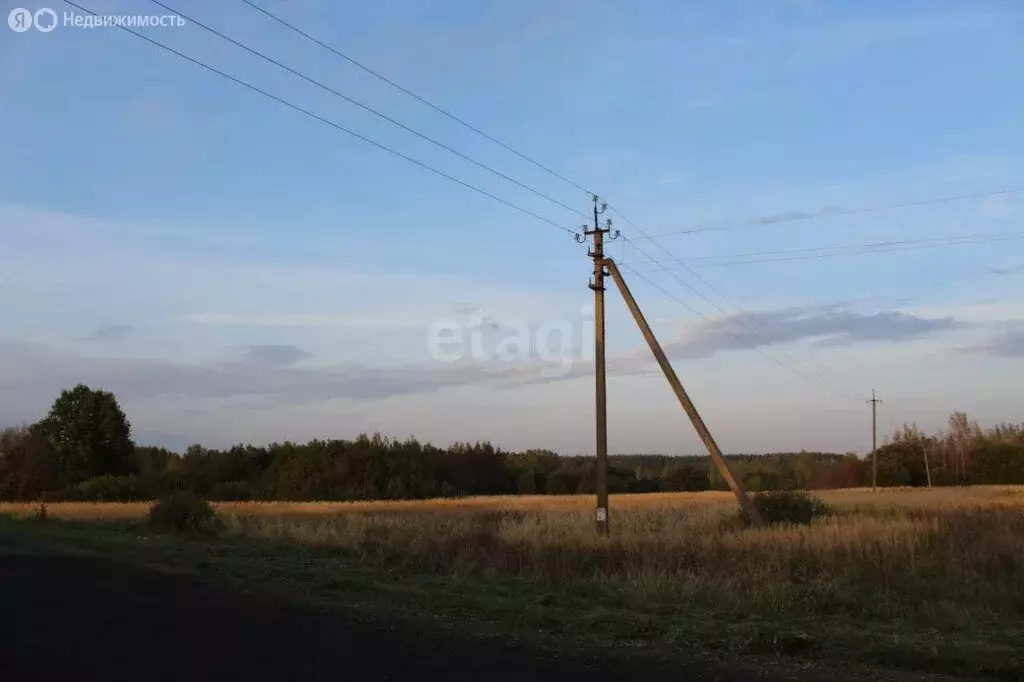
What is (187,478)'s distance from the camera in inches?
3253

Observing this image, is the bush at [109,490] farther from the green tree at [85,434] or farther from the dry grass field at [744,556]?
A: the dry grass field at [744,556]

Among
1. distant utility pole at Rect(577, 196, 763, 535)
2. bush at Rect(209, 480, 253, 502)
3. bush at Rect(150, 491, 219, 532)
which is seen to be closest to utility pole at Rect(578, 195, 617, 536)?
distant utility pole at Rect(577, 196, 763, 535)

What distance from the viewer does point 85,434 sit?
263 ft

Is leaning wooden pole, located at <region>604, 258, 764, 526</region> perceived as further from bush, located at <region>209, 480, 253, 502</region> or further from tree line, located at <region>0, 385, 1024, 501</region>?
bush, located at <region>209, 480, 253, 502</region>

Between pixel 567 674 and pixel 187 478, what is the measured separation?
266 ft

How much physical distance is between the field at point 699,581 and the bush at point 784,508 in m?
4.25

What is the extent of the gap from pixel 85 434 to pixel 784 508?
69.3 m

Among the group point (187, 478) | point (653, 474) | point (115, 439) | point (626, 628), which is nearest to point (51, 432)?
point (115, 439)

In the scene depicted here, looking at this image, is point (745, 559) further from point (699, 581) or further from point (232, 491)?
point (232, 491)

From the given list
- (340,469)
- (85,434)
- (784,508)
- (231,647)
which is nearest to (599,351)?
(784,508)

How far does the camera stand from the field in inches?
389

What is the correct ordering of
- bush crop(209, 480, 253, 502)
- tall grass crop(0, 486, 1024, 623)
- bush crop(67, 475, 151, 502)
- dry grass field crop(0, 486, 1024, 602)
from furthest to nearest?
bush crop(209, 480, 253, 502) → bush crop(67, 475, 151, 502) → dry grass field crop(0, 486, 1024, 602) → tall grass crop(0, 486, 1024, 623)

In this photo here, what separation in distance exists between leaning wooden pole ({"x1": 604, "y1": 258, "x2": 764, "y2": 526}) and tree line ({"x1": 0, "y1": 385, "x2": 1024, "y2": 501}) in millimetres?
38240

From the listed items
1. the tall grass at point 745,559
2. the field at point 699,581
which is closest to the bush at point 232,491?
the tall grass at point 745,559
